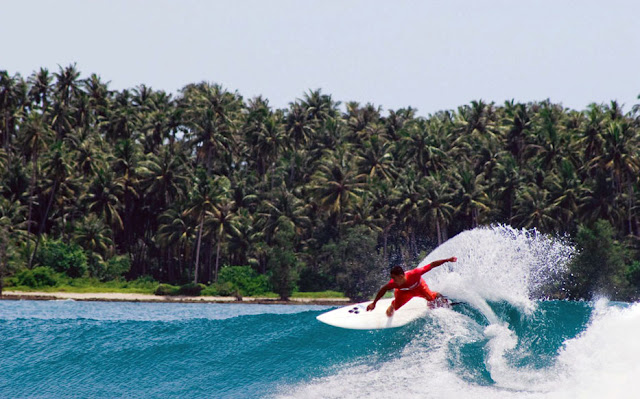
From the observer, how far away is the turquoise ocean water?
1208 cm

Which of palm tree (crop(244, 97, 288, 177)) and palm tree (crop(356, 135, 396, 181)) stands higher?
palm tree (crop(244, 97, 288, 177))

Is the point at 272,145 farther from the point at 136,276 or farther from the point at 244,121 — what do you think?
the point at 136,276

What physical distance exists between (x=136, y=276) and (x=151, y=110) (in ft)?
85.1

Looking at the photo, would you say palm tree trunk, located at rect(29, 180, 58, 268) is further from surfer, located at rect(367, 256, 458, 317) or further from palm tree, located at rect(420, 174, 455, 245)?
surfer, located at rect(367, 256, 458, 317)

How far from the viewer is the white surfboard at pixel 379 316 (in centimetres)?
1484

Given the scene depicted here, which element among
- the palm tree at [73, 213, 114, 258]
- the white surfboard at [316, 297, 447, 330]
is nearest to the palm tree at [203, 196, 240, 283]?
the palm tree at [73, 213, 114, 258]

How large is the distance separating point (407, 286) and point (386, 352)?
122 centimetres

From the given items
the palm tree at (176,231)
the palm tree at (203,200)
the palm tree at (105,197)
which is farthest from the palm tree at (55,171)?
the palm tree at (203,200)

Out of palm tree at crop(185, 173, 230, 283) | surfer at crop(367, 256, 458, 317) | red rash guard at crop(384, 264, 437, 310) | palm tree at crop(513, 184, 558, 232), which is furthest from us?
palm tree at crop(185, 173, 230, 283)

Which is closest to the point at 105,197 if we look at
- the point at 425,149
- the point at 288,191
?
the point at 288,191

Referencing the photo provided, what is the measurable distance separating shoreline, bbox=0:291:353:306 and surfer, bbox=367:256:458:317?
52.4 metres

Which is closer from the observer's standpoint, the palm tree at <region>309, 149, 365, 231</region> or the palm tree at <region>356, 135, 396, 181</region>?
the palm tree at <region>309, 149, 365, 231</region>

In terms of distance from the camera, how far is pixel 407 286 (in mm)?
14289

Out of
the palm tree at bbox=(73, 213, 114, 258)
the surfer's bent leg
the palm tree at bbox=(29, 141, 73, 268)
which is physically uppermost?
the palm tree at bbox=(29, 141, 73, 268)
